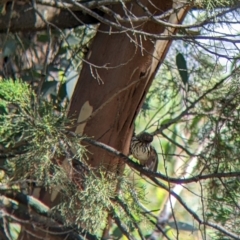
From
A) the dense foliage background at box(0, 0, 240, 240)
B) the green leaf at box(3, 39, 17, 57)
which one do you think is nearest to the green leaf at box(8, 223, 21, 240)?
the dense foliage background at box(0, 0, 240, 240)

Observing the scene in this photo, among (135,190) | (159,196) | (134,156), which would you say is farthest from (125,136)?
(159,196)

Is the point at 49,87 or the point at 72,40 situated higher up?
the point at 72,40

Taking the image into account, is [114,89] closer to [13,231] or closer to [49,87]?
[49,87]

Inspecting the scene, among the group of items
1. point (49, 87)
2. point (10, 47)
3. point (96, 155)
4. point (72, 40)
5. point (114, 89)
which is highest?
point (72, 40)

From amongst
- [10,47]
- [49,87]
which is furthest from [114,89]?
[10,47]

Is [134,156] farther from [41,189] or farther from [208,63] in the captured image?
[208,63]

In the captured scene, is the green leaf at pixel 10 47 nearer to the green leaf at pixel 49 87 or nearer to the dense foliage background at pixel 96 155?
the dense foliage background at pixel 96 155

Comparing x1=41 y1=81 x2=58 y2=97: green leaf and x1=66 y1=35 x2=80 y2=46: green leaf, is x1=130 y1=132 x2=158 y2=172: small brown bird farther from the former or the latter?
x1=66 y1=35 x2=80 y2=46: green leaf

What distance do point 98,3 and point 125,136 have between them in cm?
51

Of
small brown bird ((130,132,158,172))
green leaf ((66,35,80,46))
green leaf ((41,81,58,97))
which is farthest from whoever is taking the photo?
green leaf ((66,35,80,46))

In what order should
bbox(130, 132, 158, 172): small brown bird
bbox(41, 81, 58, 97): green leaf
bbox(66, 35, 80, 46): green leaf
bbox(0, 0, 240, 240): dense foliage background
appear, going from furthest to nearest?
bbox(66, 35, 80, 46): green leaf
bbox(41, 81, 58, 97): green leaf
bbox(130, 132, 158, 172): small brown bird
bbox(0, 0, 240, 240): dense foliage background

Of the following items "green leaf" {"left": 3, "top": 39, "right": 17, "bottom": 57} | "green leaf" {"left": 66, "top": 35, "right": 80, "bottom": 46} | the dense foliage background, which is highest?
"green leaf" {"left": 66, "top": 35, "right": 80, "bottom": 46}

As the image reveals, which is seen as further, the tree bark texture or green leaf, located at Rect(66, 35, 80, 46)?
green leaf, located at Rect(66, 35, 80, 46)

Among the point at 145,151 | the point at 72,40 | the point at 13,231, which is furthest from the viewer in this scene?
the point at 13,231
